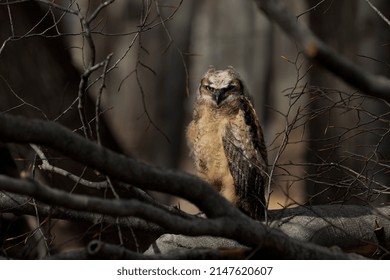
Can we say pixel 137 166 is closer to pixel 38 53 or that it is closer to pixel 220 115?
pixel 220 115

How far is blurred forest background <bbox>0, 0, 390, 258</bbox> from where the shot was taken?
4.37m

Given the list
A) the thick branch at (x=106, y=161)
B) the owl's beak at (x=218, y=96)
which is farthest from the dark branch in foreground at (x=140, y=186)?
the owl's beak at (x=218, y=96)

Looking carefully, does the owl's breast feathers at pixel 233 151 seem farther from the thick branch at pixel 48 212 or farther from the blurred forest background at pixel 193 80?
the thick branch at pixel 48 212

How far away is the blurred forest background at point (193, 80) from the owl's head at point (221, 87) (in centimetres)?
31

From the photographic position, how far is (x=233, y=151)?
19.4ft

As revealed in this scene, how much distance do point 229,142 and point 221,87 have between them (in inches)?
18.0

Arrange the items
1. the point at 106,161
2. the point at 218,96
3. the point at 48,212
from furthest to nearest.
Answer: the point at 218,96
the point at 48,212
the point at 106,161

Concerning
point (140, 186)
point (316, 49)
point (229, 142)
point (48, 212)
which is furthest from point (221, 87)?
point (316, 49)

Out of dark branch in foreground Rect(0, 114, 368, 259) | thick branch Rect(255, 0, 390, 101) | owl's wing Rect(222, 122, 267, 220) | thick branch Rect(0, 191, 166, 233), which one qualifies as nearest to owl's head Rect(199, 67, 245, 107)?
owl's wing Rect(222, 122, 267, 220)

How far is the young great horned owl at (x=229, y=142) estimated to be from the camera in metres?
5.89

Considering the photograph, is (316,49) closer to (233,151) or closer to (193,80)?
(233,151)

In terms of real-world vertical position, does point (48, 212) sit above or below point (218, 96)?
below

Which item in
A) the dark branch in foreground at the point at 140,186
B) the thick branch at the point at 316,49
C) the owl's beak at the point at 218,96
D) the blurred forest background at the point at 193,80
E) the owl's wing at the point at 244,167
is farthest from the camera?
the owl's beak at the point at 218,96
